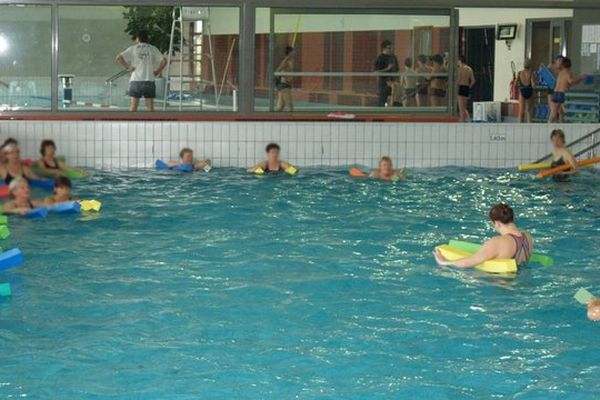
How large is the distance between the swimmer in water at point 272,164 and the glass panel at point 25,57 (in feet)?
12.5

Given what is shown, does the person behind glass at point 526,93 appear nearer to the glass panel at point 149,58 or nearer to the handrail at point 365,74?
the handrail at point 365,74

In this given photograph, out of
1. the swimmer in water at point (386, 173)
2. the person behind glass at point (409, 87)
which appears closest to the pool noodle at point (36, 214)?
the swimmer in water at point (386, 173)

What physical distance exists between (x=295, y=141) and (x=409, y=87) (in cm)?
242

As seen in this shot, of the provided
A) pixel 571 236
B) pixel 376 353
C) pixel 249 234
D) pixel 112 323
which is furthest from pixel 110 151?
pixel 376 353

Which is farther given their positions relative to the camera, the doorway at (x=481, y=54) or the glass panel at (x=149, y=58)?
the doorway at (x=481, y=54)

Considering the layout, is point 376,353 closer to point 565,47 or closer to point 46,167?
point 46,167

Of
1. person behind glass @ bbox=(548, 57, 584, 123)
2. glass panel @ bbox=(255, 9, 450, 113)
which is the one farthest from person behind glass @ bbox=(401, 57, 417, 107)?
person behind glass @ bbox=(548, 57, 584, 123)

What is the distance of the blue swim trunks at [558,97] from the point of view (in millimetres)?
18734

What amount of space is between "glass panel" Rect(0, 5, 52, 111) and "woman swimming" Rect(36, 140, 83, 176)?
2154 millimetres

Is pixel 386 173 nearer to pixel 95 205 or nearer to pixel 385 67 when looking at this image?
pixel 385 67

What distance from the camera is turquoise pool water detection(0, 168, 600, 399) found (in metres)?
6.32

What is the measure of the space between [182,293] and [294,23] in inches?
377

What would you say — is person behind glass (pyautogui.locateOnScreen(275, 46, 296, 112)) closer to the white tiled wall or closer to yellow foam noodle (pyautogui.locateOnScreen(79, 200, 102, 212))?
the white tiled wall

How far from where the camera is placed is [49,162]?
15.0 meters
